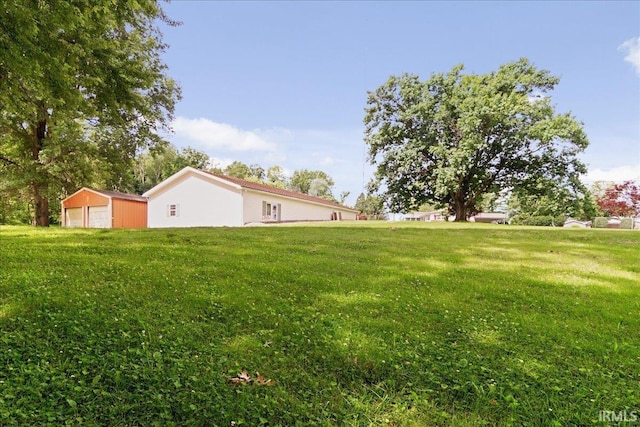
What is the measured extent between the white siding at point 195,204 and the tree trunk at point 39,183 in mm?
6617

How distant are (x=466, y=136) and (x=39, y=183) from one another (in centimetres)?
2209

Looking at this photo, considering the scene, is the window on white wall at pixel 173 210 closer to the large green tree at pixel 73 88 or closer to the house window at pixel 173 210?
the house window at pixel 173 210

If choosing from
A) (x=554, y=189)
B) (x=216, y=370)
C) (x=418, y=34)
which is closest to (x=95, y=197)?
(x=418, y=34)

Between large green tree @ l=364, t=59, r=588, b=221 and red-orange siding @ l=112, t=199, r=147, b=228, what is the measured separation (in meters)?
18.1

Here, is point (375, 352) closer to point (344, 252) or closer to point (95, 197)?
point (344, 252)

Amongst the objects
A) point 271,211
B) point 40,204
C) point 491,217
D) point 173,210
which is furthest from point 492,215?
point 40,204

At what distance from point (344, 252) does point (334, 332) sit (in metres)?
3.34

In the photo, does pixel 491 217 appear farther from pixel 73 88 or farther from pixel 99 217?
pixel 73 88

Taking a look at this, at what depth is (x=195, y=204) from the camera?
2083 centimetres

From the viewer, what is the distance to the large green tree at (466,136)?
18062 millimetres

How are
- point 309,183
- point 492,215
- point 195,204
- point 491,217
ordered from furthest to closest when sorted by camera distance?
point 309,183 → point 492,215 → point 491,217 → point 195,204

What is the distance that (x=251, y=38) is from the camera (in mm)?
15391

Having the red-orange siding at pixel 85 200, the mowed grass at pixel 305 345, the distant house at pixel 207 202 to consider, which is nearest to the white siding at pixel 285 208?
the distant house at pixel 207 202

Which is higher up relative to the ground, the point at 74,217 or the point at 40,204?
the point at 40,204
